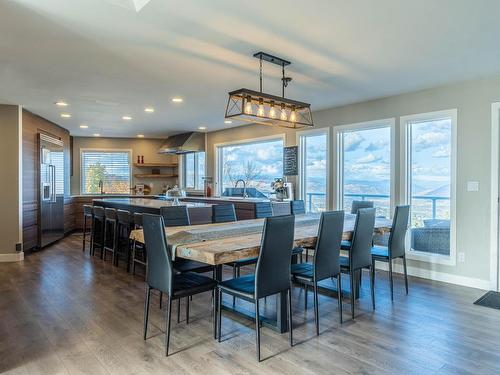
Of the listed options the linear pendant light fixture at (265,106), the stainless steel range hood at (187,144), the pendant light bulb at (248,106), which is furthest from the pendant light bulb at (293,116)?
the stainless steel range hood at (187,144)

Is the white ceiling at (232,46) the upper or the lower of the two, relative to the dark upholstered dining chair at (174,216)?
upper

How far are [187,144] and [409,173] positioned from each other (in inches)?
197

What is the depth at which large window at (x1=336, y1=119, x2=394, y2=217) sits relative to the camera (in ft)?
17.0

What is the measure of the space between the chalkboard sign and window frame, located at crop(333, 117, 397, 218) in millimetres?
823

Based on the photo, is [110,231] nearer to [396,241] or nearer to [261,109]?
[261,109]

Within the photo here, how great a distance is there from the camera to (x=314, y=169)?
6.13 meters

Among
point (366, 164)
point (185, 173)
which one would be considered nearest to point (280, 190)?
point (366, 164)

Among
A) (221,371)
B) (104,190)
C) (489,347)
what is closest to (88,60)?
(221,371)

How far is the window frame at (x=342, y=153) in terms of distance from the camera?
498cm

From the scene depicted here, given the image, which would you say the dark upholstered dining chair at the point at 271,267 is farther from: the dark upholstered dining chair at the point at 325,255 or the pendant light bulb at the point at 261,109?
the pendant light bulb at the point at 261,109

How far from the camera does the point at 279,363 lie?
2426 mm

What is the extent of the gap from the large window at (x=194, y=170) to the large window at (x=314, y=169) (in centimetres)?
319

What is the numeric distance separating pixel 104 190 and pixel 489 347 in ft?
29.0

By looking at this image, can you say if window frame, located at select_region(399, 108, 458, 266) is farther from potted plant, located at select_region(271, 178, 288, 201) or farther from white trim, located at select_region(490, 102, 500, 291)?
potted plant, located at select_region(271, 178, 288, 201)
